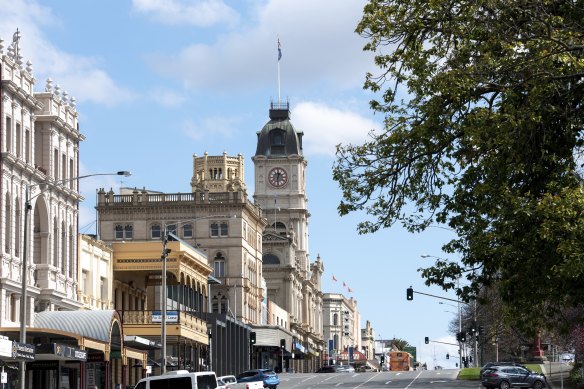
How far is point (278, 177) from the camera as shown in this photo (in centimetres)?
18688

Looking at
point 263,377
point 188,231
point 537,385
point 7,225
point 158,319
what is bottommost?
point 537,385

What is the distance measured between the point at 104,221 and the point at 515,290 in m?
97.1

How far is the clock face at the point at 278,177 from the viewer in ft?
610

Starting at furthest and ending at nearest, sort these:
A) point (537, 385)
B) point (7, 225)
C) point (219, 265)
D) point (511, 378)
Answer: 1. point (219, 265)
2. point (537, 385)
3. point (511, 378)
4. point (7, 225)

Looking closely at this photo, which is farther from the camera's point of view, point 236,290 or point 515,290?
point 236,290

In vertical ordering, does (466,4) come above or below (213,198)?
below

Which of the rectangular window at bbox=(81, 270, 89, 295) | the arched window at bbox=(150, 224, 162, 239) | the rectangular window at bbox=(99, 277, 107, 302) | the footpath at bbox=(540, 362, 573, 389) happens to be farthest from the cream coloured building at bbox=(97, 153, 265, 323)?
the rectangular window at bbox=(81, 270, 89, 295)

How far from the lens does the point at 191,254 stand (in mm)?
84500

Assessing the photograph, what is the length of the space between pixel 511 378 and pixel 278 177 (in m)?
123

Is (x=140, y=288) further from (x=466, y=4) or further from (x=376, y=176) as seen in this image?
(x=466, y=4)

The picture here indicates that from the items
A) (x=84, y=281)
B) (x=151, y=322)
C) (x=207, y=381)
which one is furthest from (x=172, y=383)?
(x=151, y=322)

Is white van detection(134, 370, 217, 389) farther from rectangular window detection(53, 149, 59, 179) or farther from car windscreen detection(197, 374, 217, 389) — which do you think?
rectangular window detection(53, 149, 59, 179)

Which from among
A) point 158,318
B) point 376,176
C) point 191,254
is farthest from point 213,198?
point 376,176

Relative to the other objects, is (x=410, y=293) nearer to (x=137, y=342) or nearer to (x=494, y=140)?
(x=137, y=342)
